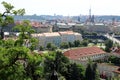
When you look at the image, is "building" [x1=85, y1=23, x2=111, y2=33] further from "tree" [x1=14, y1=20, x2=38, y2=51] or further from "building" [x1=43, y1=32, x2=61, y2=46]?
"tree" [x1=14, y1=20, x2=38, y2=51]

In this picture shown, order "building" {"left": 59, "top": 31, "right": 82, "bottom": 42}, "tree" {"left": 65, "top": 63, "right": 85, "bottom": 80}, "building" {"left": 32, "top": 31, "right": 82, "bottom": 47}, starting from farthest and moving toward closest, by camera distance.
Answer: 1. "building" {"left": 59, "top": 31, "right": 82, "bottom": 42}
2. "building" {"left": 32, "top": 31, "right": 82, "bottom": 47}
3. "tree" {"left": 65, "top": 63, "right": 85, "bottom": 80}

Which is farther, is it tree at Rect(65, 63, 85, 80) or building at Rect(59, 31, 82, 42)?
building at Rect(59, 31, 82, 42)

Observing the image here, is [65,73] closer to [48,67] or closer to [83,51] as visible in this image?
[48,67]

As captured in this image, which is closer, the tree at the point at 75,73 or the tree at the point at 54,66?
the tree at the point at 54,66

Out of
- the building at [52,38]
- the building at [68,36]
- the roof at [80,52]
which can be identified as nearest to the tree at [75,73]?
the roof at [80,52]

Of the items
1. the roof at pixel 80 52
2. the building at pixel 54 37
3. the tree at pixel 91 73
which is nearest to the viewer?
the tree at pixel 91 73

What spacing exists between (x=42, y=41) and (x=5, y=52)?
3486 centimetres

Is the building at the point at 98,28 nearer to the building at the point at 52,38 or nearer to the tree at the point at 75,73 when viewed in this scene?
the building at the point at 52,38

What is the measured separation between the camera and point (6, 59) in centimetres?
454

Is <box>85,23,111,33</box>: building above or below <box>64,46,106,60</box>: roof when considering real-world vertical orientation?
below

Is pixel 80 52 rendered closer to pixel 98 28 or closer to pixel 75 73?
pixel 75 73

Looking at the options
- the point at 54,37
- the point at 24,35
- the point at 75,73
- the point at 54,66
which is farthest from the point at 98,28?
the point at 24,35

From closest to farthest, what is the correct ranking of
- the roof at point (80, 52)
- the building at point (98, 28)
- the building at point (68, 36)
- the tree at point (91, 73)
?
the tree at point (91, 73) < the roof at point (80, 52) < the building at point (68, 36) < the building at point (98, 28)

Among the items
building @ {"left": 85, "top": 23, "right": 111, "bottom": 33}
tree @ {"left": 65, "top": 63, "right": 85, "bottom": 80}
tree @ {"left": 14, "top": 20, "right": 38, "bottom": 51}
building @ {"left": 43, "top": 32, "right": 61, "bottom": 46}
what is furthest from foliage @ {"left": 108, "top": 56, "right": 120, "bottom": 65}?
building @ {"left": 85, "top": 23, "right": 111, "bottom": 33}
